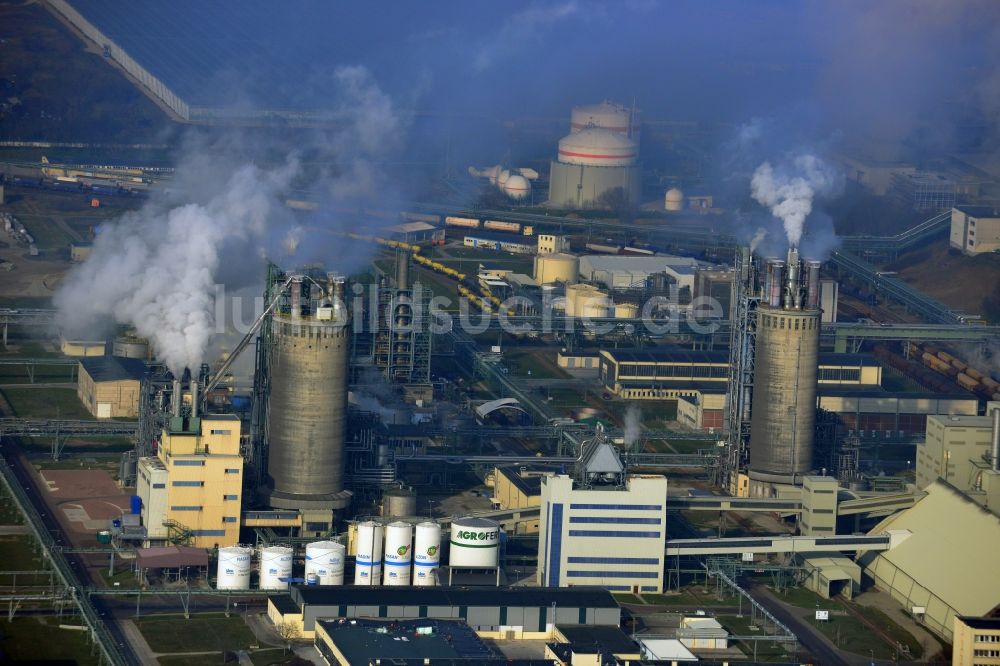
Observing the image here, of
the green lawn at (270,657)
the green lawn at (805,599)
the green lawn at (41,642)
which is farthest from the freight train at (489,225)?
the green lawn at (270,657)

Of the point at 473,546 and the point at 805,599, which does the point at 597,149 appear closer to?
the point at 805,599

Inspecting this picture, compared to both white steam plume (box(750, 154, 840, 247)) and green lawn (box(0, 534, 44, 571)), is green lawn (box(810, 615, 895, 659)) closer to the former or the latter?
white steam plume (box(750, 154, 840, 247))

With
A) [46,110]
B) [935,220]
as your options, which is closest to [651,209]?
[935,220]

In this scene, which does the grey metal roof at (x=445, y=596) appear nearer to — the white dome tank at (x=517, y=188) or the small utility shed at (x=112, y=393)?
the small utility shed at (x=112, y=393)

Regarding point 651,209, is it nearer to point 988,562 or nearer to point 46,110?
point 46,110

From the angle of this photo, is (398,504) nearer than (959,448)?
Yes

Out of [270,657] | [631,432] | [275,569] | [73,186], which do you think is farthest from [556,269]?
[270,657]
